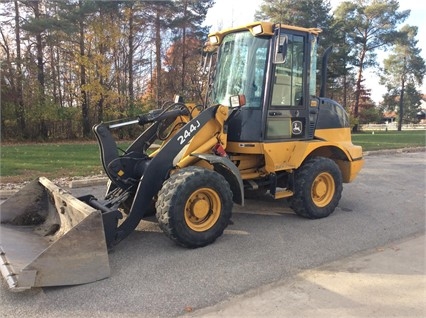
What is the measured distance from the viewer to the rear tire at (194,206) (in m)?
4.23

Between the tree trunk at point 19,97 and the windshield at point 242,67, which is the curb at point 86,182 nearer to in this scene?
the windshield at point 242,67

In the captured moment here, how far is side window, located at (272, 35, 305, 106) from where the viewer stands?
5.41m

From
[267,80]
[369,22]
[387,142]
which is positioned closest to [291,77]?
[267,80]

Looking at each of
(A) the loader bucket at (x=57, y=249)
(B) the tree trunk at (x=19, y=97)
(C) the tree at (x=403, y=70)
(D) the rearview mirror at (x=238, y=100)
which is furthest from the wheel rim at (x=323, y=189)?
(C) the tree at (x=403, y=70)

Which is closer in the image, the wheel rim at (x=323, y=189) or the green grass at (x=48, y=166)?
the wheel rim at (x=323, y=189)

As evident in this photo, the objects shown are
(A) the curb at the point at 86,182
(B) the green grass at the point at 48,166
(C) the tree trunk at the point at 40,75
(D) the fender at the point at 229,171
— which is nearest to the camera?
(D) the fender at the point at 229,171

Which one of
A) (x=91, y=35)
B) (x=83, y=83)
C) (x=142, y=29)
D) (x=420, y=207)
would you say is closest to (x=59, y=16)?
(x=91, y=35)

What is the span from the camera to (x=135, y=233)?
4.98 m

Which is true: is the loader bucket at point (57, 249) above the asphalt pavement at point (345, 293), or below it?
above

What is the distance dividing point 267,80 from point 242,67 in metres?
0.44

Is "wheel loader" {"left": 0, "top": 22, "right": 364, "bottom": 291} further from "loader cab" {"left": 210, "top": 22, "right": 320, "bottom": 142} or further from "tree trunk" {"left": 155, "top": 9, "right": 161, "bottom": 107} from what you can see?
"tree trunk" {"left": 155, "top": 9, "right": 161, "bottom": 107}

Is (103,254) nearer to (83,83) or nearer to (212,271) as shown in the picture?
(212,271)

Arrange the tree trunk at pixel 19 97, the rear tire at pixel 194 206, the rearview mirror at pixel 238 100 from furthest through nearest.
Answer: the tree trunk at pixel 19 97 < the rearview mirror at pixel 238 100 < the rear tire at pixel 194 206

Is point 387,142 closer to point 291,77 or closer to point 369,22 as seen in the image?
point 291,77
